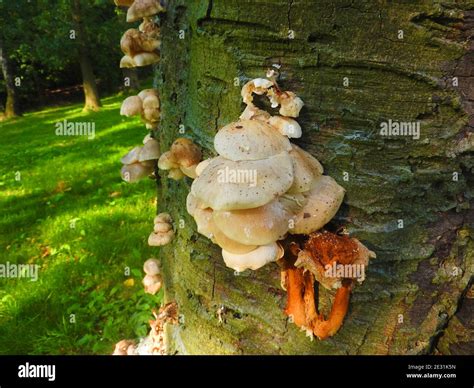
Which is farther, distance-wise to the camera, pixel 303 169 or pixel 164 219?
pixel 164 219

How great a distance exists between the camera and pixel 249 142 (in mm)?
1339

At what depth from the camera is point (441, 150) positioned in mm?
1432

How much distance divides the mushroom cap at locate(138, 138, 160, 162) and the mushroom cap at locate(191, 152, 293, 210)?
3.01 ft

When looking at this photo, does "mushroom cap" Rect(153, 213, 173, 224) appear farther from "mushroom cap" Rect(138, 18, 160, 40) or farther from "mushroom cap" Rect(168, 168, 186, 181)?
"mushroom cap" Rect(138, 18, 160, 40)

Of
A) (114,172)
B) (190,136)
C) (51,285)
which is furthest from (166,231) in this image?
(114,172)

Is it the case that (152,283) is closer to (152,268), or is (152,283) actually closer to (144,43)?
(152,268)

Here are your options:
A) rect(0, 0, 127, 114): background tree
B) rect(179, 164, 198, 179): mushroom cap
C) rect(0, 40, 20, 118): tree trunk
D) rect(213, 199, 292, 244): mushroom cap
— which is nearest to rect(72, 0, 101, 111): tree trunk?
rect(0, 0, 127, 114): background tree

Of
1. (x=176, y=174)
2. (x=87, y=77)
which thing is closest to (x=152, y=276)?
(x=176, y=174)

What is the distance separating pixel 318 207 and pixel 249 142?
1.03ft

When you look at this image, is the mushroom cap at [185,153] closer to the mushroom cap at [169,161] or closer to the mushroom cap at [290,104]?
the mushroom cap at [169,161]

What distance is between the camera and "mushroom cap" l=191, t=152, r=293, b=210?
127cm

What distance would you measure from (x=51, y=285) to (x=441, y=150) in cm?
342
